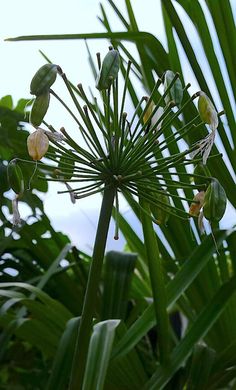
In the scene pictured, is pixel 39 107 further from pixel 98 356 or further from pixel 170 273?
pixel 170 273

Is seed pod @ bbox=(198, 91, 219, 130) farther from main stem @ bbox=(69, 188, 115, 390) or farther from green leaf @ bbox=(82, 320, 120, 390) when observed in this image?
green leaf @ bbox=(82, 320, 120, 390)

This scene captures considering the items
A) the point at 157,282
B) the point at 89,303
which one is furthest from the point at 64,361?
the point at 89,303

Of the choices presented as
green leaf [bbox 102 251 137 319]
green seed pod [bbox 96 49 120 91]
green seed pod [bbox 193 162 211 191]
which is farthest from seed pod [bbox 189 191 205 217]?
green leaf [bbox 102 251 137 319]

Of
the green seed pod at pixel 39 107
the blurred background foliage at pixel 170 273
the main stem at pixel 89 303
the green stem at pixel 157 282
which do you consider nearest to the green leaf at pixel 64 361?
the blurred background foliage at pixel 170 273

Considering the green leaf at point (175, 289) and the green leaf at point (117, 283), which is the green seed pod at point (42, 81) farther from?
the green leaf at point (117, 283)

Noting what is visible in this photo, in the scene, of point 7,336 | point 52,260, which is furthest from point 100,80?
point 52,260

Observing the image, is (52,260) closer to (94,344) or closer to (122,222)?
(122,222)

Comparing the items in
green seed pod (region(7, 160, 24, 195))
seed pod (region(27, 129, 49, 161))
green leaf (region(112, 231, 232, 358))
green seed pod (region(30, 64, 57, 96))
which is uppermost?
green seed pod (region(30, 64, 57, 96))
